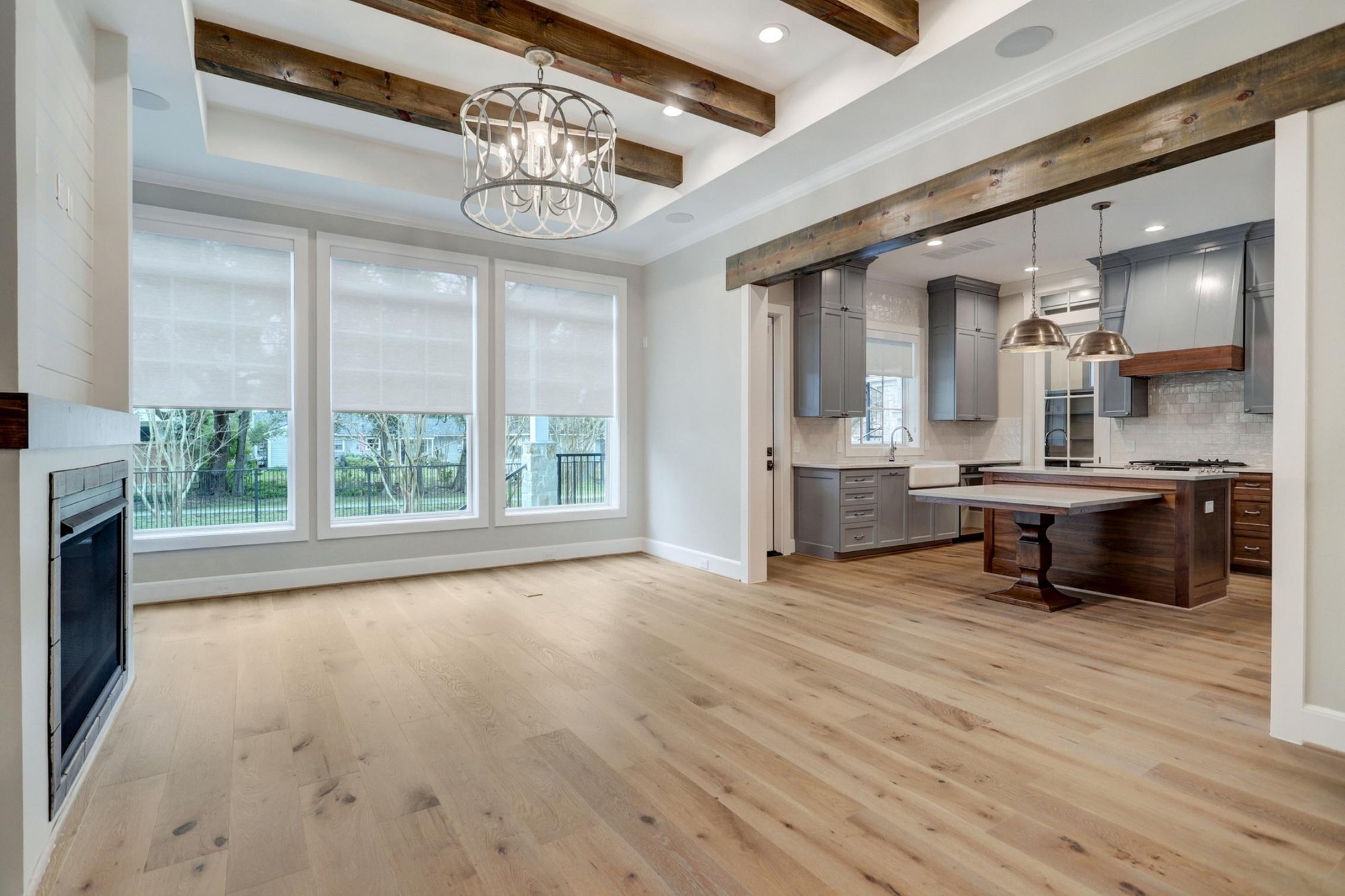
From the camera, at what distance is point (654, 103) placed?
4.05 meters

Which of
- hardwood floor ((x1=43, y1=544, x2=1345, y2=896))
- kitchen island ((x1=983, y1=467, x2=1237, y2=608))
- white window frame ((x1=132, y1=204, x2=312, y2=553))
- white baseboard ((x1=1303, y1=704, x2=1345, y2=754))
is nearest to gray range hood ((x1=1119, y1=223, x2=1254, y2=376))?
kitchen island ((x1=983, y1=467, x2=1237, y2=608))

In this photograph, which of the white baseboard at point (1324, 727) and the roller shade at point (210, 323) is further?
the roller shade at point (210, 323)

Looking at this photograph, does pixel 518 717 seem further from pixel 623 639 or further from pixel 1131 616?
pixel 1131 616

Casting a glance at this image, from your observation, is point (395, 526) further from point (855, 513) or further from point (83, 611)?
point (855, 513)

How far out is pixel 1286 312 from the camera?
244 centimetres

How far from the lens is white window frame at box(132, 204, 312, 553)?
14.9 feet

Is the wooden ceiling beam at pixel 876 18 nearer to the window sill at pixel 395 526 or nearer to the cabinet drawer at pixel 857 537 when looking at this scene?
the cabinet drawer at pixel 857 537

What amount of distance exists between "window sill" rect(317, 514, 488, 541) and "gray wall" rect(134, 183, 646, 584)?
0.04 metres

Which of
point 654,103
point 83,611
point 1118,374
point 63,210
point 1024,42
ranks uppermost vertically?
point 654,103

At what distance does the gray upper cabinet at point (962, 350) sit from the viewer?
24.5 ft

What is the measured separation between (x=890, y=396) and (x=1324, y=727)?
545cm

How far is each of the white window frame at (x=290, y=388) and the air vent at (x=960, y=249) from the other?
17.8 feet

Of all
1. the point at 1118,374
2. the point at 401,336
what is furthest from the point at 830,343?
the point at 401,336

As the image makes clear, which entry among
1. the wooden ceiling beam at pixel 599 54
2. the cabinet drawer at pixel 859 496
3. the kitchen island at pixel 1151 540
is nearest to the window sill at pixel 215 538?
the wooden ceiling beam at pixel 599 54
